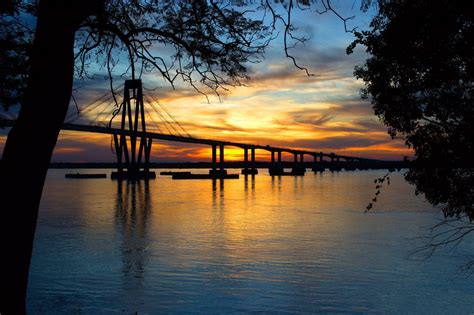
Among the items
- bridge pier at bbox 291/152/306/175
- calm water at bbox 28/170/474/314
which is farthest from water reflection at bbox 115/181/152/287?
bridge pier at bbox 291/152/306/175

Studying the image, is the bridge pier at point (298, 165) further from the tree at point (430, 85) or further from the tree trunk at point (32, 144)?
Result: the tree trunk at point (32, 144)

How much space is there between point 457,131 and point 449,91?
68 centimetres

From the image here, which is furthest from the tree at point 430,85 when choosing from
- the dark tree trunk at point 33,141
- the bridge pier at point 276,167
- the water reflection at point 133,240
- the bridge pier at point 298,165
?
the bridge pier at point 276,167

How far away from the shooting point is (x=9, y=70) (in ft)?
32.4

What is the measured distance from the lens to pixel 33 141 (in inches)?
196

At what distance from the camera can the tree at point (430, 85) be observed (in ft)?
25.9

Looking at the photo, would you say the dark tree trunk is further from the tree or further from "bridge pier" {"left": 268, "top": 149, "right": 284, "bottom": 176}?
"bridge pier" {"left": 268, "top": 149, "right": 284, "bottom": 176}

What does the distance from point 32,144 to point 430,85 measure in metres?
6.12

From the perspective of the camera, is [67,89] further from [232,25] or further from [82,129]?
[82,129]

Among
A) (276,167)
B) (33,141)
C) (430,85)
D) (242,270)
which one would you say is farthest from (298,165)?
(33,141)

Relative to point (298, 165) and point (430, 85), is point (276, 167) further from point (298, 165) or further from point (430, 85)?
point (430, 85)

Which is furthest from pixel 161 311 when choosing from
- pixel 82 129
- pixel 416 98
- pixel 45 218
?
pixel 82 129

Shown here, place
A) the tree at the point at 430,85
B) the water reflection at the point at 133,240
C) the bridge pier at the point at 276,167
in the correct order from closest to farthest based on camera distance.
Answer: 1. the tree at the point at 430,85
2. the water reflection at the point at 133,240
3. the bridge pier at the point at 276,167

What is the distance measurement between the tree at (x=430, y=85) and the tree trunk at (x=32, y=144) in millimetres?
4768
